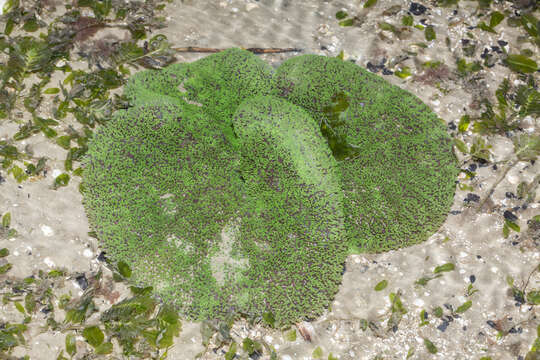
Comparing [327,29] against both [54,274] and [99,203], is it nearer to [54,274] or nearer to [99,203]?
[99,203]

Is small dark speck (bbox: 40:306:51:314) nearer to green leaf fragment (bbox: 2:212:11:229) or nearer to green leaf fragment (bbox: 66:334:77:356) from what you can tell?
green leaf fragment (bbox: 66:334:77:356)

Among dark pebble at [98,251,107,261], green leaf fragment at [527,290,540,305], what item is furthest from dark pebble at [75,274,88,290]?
green leaf fragment at [527,290,540,305]

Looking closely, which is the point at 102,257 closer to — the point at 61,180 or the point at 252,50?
the point at 61,180

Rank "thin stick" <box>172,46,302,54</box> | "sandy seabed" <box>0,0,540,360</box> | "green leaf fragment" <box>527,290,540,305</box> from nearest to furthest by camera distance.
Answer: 1. "sandy seabed" <box>0,0,540,360</box>
2. "green leaf fragment" <box>527,290,540,305</box>
3. "thin stick" <box>172,46,302,54</box>

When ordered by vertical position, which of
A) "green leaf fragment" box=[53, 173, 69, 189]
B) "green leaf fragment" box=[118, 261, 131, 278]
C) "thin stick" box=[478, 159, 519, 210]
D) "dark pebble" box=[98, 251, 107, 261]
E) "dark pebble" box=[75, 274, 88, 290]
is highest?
"thin stick" box=[478, 159, 519, 210]

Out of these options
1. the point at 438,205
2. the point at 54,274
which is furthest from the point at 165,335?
the point at 438,205
